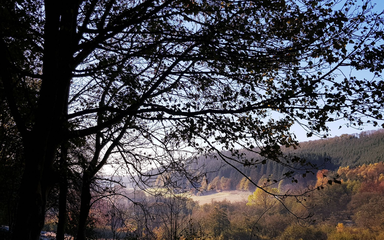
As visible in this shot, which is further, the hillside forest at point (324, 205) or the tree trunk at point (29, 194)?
the hillside forest at point (324, 205)

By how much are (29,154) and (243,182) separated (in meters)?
74.3

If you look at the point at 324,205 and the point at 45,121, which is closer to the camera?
the point at 45,121

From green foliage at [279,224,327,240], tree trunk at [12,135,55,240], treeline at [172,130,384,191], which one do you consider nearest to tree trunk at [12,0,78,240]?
tree trunk at [12,135,55,240]

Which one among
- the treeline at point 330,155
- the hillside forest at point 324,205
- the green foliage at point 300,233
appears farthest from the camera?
the treeline at point 330,155

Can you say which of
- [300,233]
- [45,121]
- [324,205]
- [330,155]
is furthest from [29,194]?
[330,155]

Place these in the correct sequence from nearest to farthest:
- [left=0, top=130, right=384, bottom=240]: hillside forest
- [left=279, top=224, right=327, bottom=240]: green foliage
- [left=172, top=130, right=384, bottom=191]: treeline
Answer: [left=279, top=224, right=327, bottom=240]: green foliage, [left=0, top=130, right=384, bottom=240]: hillside forest, [left=172, top=130, right=384, bottom=191]: treeline

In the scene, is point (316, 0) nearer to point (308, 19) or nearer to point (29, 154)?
point (308, 19)

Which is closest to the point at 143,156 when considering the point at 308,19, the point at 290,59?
the point at 290,59

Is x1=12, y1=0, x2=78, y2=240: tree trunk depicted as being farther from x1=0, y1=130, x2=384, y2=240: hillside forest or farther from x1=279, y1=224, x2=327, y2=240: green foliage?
x1=279, y1=224, x2=327, y2=240: green foliage

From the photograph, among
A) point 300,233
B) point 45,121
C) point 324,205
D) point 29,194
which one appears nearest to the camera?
point 29,194

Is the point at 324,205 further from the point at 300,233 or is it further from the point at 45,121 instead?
the point at 45,121

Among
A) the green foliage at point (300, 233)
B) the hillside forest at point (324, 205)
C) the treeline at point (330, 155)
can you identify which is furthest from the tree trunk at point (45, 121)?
the treeline at point (330, 155)

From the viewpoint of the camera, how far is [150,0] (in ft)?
14.1

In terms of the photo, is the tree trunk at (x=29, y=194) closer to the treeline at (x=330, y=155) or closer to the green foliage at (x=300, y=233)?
the green foliage at (x=300, y=233)
